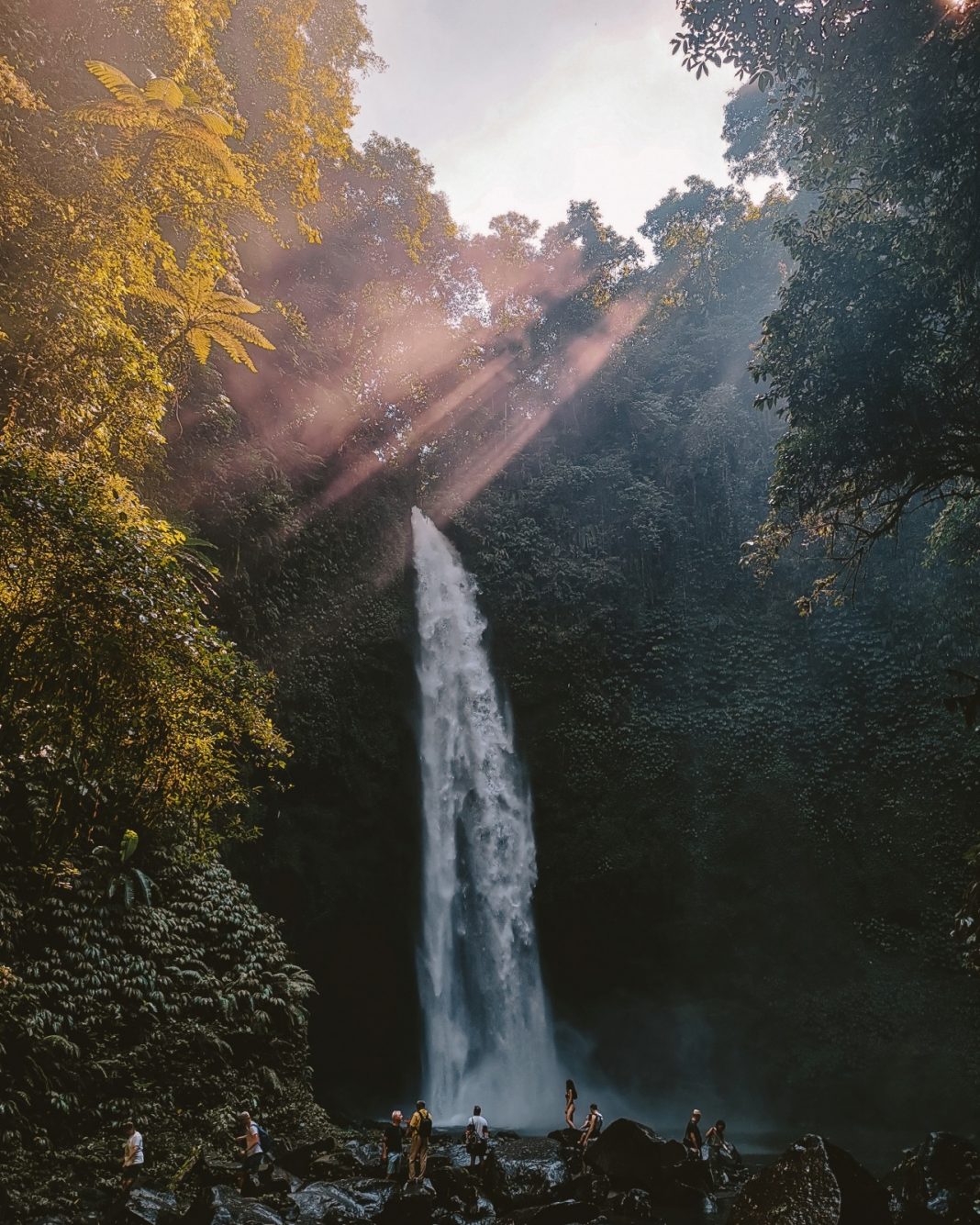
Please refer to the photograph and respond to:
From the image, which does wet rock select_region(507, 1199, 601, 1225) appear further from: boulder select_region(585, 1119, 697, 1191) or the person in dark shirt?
boulder select_region(585, 1119, 697, 1191)

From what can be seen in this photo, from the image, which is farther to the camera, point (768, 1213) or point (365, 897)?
point (365, 897)

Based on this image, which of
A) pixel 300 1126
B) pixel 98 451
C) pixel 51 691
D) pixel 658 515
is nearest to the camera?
pixel 51 691

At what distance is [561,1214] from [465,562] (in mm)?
16017

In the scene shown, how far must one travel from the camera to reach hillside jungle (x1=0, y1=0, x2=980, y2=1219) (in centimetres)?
665

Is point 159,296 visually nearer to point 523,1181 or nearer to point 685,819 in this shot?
point 523,1181

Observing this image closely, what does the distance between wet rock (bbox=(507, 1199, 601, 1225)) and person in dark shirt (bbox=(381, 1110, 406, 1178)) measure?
5.17 feet

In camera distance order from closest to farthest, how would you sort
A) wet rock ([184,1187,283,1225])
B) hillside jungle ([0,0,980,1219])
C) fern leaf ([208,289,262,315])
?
wet rock ([184,1187,283,1225]), hillside jungle ([0,0,980,1219]), fern leaf ([208,289,262,315])

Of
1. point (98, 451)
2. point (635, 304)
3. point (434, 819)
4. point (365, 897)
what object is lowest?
point (365, 897)

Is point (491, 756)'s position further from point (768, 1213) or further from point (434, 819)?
point (768, 1213)

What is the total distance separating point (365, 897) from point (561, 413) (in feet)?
59.9

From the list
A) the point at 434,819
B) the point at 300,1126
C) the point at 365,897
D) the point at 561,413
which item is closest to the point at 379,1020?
the point at 365,897

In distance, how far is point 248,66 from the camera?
45.5ft

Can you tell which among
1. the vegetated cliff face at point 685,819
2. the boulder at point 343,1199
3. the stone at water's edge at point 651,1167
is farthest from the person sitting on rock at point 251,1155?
the vegetated cliff face at point 685,819

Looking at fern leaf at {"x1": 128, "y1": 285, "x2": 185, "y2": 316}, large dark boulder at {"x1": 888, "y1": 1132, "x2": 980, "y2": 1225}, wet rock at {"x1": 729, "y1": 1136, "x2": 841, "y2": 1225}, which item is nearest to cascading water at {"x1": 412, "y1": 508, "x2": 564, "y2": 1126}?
large dark boulder at {"x1": 888, "y1": 1132, "x2": 980, "y2": 1225}
